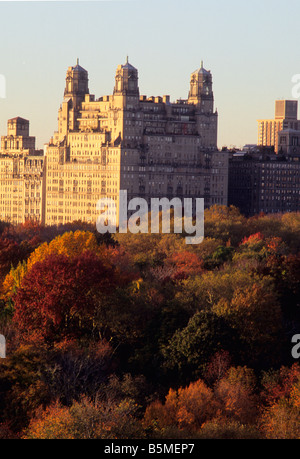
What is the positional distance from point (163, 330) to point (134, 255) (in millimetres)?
41893

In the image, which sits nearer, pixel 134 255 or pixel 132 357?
pixel 132 357

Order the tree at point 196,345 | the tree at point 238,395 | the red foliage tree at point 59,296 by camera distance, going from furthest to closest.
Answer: the red foliage tree at point 59,296, the tree at point 196,345, the tree at point 238,395

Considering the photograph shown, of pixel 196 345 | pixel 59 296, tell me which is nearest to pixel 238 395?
pixel 196 345

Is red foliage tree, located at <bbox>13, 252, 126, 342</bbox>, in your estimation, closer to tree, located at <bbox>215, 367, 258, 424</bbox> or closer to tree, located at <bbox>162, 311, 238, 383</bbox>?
tree, located at <bbox>162, 311, 238, 383</bbox>

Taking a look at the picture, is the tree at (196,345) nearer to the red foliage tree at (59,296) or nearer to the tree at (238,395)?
the tree at (238,395)

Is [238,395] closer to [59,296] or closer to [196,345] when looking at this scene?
[196,345]

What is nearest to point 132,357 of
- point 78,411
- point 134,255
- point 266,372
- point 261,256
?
point 266,372

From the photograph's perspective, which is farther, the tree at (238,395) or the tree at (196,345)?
the tree at (196,345)

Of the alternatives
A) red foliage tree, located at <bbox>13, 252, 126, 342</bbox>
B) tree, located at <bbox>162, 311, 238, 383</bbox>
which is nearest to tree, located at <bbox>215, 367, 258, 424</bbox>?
tree, located at <bbox>162, 311, 238, 383</bbox>

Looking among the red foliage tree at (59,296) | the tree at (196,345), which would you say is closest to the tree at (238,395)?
the tree at (196,345)

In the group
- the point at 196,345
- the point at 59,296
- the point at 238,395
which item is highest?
the point at 59,296

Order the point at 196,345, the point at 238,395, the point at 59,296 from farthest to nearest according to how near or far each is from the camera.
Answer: the point at 59,296 → the point at 196,345 → the point at 238,395

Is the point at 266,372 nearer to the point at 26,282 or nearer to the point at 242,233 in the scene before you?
the point at 26,282
